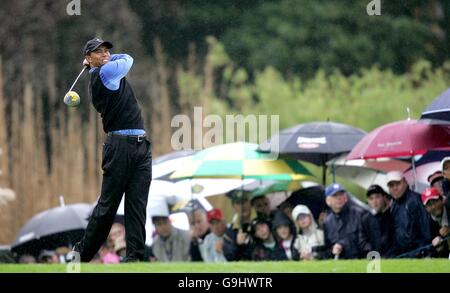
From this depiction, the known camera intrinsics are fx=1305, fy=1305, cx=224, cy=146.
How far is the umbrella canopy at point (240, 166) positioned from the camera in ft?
54.4

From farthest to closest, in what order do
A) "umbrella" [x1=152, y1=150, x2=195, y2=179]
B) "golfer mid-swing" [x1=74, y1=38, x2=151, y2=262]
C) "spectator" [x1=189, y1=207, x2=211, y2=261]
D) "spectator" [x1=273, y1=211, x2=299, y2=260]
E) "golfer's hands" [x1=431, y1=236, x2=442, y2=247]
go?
"umbrella" [x1=152, y1=150, x2=195, y2=179], "spectator" [x1=189, y1=207, x2=211, y2=261], "spectator" [x1=273, y1=211, x2=299, y2=260], "golfer's hands" [x1=431, y1=236, x2=442, y2=247], "golfer mid-swing" [x1=74, y1=38, x2=151, y2=262]

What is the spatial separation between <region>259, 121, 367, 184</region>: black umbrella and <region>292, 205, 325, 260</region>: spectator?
107 cm

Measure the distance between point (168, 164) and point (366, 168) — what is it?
2706 mm

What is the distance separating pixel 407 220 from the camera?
46.8 ft

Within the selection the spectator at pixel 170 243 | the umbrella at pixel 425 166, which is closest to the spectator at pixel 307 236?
the umbrella at pixel 425 166

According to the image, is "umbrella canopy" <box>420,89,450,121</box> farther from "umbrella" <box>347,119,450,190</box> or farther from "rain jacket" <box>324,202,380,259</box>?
"rain jacket" <box>324,202,380,259</box>

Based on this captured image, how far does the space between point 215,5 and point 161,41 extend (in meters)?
1.92

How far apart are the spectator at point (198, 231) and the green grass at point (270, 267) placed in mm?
3739

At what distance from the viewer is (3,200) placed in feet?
62.6

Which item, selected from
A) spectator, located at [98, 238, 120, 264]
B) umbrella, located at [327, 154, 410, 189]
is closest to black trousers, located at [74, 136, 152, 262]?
spectator, located at [98, 238, 120, 264]

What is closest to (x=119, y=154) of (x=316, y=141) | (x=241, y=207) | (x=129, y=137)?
(x=129, y=137)

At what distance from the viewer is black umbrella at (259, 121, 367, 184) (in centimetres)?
1659

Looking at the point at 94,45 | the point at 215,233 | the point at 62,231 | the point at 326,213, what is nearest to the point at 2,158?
the point at 62,231

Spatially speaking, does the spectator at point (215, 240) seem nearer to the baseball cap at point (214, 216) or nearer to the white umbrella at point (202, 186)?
the baseball cap at point (214, 216)
